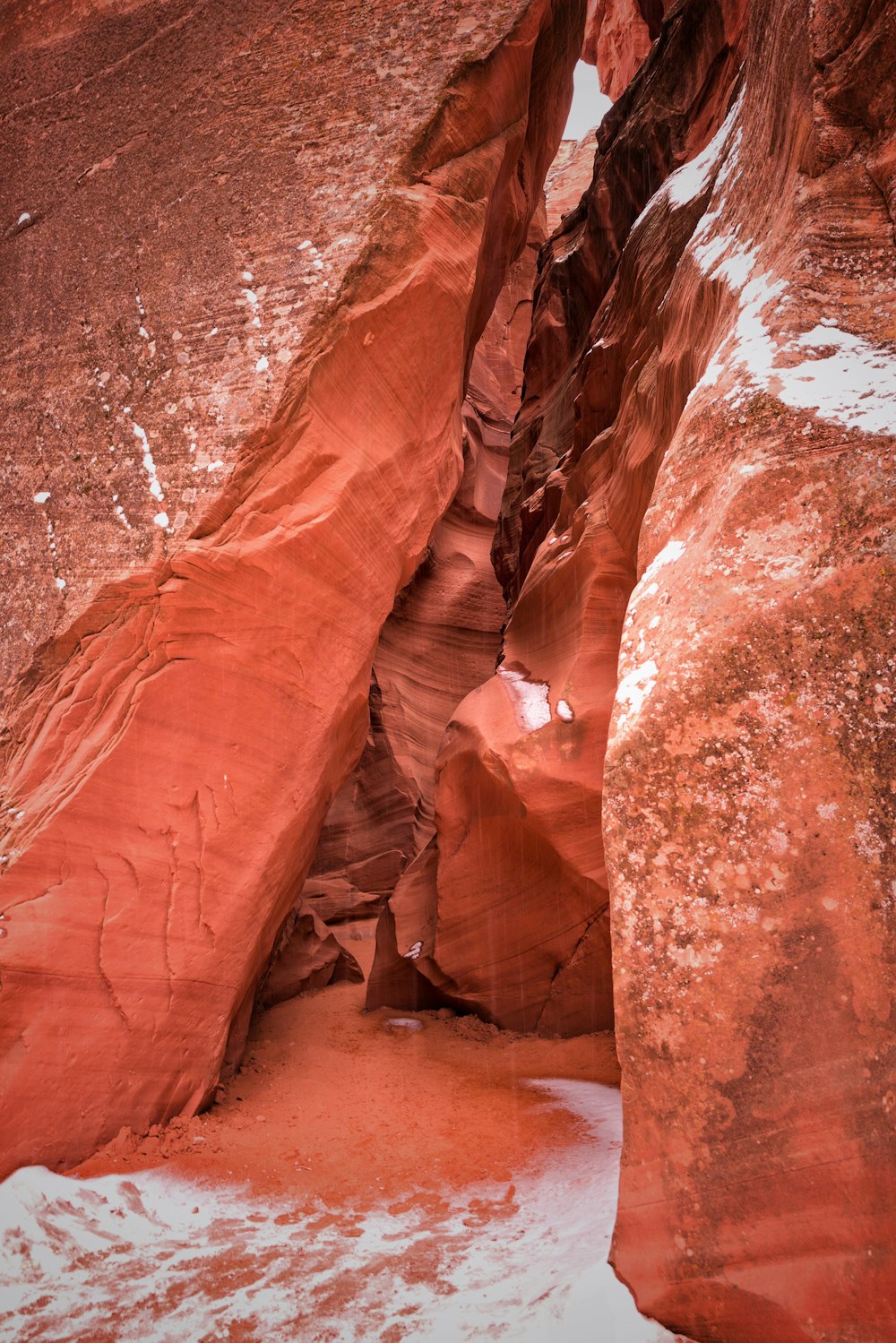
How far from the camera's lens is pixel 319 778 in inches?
199

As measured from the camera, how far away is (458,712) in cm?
654

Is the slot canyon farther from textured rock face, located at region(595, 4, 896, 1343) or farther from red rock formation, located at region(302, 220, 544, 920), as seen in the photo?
red rock formation, located at region(302, 220, 544, 920)

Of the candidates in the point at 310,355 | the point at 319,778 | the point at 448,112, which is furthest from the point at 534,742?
the point at 448,112

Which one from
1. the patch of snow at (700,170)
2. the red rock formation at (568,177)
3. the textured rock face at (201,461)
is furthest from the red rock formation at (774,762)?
the red rock formation at (568,177)

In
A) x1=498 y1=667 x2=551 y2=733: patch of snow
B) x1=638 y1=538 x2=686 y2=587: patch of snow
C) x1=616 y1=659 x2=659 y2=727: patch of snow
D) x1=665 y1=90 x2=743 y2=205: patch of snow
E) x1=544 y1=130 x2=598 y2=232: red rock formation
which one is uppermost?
x1=544 y1=130 x2=598 y2=232: red rock formation

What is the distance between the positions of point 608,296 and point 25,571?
525 cm

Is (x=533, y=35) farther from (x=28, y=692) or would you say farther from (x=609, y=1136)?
(x=609, y=1136)

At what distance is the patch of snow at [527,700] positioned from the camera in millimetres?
5656

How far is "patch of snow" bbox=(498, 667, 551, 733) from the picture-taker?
18.6ft

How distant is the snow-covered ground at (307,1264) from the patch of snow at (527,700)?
247 centimetres

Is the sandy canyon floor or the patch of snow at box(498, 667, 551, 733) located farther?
the patch of snow at box(498, 667, 551, 733)

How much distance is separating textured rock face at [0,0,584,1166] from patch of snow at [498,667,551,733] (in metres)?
1.05

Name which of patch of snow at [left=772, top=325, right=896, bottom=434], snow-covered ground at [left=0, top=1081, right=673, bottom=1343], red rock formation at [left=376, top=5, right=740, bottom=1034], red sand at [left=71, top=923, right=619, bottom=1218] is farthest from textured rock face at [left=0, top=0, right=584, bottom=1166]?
patch of snow at [left=772, top=325, right=896, bottom=434]

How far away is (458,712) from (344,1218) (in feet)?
11.7
